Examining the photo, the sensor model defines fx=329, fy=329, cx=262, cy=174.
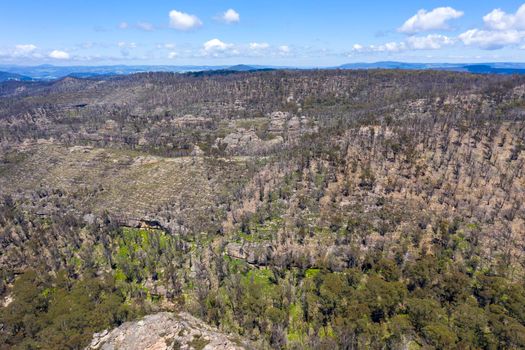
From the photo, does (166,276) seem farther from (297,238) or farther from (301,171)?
(301,171)

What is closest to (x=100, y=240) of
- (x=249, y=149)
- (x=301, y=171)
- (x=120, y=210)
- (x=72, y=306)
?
(x=120, y=210)

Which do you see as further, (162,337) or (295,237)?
(295,237)

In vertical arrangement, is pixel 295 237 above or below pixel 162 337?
below

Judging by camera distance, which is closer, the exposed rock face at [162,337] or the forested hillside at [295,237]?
the exposed rock face at [162,337]

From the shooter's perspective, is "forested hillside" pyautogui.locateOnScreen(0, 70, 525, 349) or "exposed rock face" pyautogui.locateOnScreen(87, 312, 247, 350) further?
"forested hillside" pyautogui.locateOnScreen(0, 70, 525, 349)
